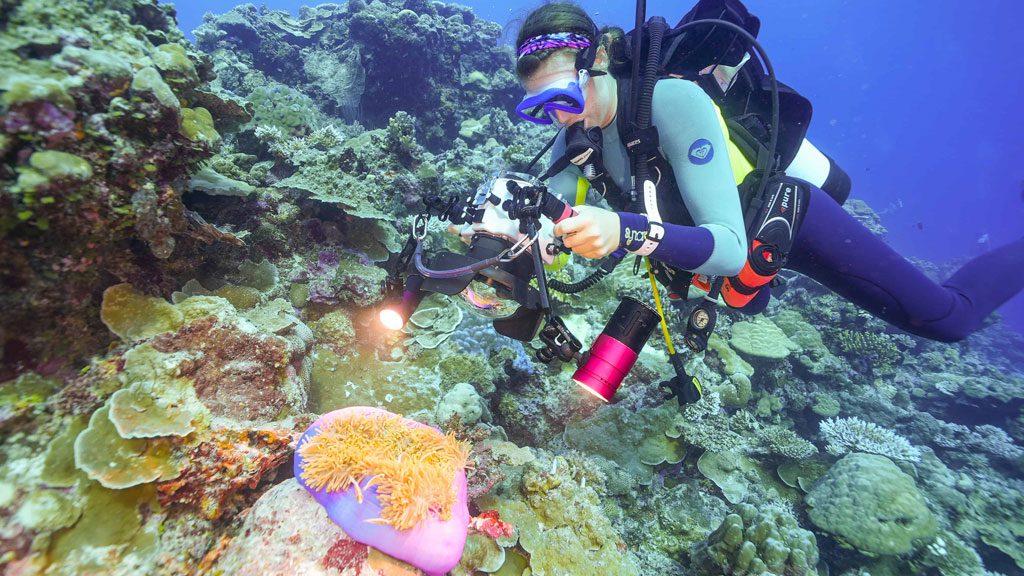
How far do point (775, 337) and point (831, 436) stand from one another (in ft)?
6.24

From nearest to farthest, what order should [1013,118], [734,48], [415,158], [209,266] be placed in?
[734,48]
[209,266]
[415,158]
[1013,118]

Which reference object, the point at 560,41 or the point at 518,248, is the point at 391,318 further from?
the point at 560,41

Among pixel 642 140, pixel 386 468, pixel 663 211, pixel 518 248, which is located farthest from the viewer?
pixel 663 211

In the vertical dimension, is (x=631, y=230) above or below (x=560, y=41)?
below

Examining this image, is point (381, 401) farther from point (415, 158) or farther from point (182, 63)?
point (415, 158)

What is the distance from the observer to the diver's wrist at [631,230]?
2180mm

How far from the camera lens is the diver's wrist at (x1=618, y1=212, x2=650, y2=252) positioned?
2180mm

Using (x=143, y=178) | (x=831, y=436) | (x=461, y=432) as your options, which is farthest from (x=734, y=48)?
(x=831, y=436)

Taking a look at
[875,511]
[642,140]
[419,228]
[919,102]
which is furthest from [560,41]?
[919,102]

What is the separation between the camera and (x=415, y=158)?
703 cm

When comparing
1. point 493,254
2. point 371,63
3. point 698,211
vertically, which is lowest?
point 493,254

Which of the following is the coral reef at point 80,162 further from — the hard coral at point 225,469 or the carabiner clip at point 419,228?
the carabiner clip at point 419,228

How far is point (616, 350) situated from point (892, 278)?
2829 millimetres

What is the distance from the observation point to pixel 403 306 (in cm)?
241
